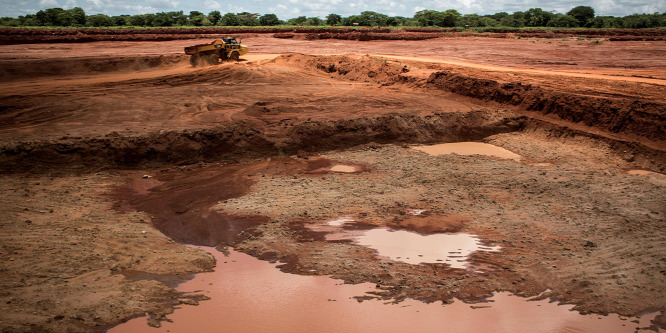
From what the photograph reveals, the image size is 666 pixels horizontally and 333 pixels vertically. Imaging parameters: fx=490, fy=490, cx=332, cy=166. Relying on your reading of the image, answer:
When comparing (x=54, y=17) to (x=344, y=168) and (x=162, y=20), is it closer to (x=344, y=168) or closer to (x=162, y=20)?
(x=162, y=20)

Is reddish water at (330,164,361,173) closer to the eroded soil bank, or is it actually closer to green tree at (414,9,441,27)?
the eroded soil bank

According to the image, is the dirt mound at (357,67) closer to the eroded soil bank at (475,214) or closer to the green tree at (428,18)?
the eroded soil bank at (475,214)

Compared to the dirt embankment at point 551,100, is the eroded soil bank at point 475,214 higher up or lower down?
lower down

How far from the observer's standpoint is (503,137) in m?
12.8

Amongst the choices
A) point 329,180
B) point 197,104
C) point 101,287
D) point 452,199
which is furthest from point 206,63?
point 101,287

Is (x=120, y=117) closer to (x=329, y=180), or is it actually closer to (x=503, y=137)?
(x=329, y=180)

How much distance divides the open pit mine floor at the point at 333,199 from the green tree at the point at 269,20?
4312 cm

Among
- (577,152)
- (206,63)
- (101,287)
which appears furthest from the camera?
(206,63)

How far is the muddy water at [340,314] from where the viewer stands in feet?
16.7

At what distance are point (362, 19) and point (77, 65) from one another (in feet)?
141

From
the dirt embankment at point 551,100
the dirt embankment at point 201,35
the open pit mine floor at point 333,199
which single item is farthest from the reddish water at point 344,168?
the dirt embankment at point 201,35

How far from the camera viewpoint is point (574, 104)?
12.7m

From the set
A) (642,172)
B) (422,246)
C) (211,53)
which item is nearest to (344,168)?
(422,246)

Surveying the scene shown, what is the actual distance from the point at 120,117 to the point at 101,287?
24.4ft
